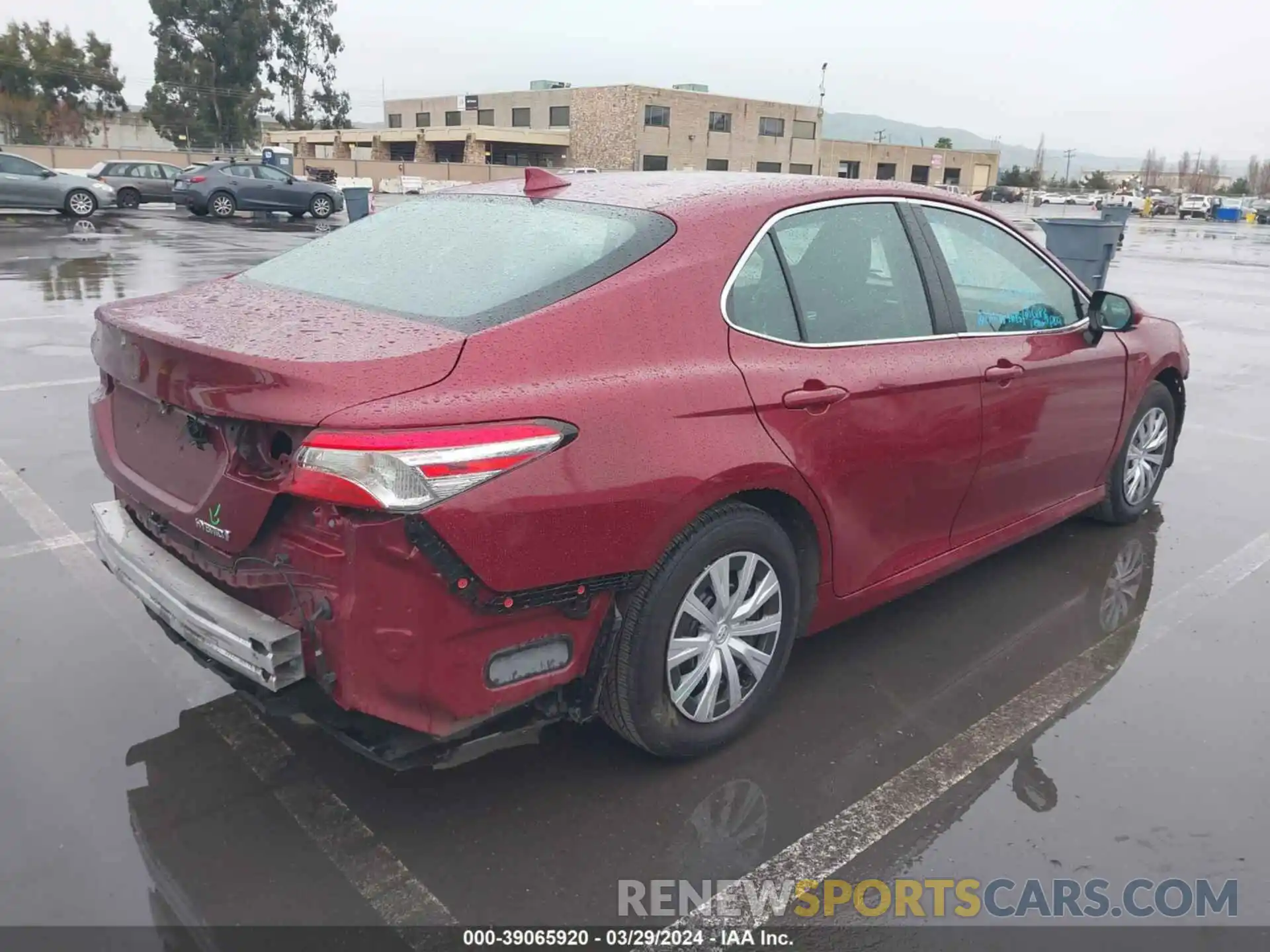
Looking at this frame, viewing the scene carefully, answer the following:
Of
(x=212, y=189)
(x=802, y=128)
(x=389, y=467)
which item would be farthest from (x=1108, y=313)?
(x=802, y=128)

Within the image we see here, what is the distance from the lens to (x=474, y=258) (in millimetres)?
3113

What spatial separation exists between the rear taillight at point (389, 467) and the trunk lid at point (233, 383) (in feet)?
0.30

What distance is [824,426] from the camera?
3.16 m

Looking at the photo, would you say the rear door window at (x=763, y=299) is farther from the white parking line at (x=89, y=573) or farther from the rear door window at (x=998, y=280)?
the white parking line at (x=89, y=573)

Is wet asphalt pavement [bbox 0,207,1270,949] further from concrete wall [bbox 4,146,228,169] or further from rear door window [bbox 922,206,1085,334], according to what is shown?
concrete wall [bbox 4,146,228,169]

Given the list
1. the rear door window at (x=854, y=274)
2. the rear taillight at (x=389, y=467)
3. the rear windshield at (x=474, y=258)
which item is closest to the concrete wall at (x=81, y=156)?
the rear windshield at (x=474, y=258)

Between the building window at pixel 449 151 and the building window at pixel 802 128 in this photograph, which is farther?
the building window at pixel 802 128

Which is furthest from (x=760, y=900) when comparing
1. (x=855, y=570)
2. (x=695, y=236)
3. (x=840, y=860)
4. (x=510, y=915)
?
(x=695, y=236)

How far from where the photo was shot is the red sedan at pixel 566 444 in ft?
7.82

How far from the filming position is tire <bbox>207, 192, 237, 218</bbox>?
28.0 meters

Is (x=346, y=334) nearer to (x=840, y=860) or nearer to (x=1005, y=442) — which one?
(x=840, y=860)

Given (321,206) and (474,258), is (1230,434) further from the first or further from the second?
(321,206)

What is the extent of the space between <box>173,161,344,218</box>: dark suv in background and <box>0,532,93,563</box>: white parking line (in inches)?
999

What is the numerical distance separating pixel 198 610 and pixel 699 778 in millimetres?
1527
